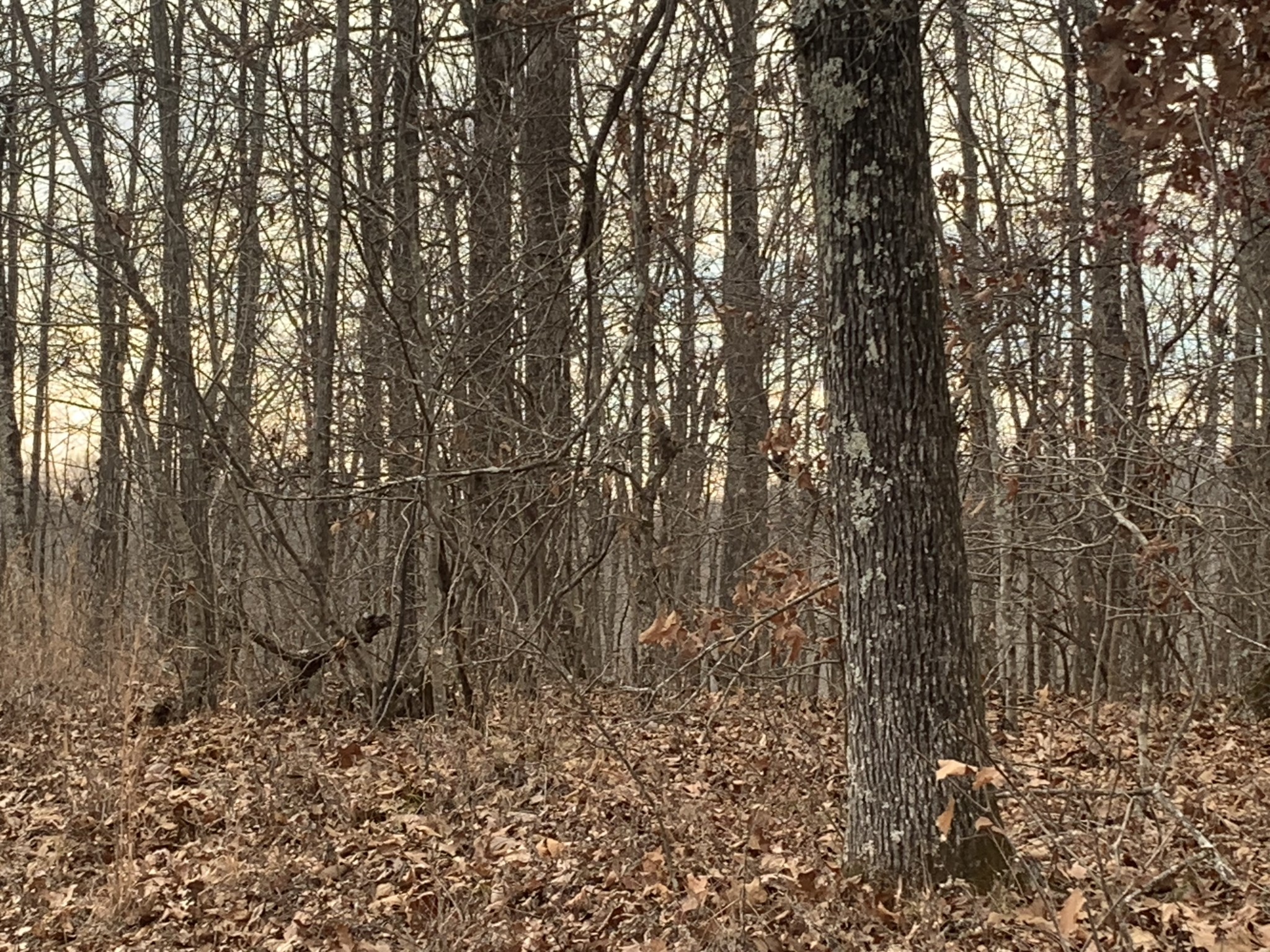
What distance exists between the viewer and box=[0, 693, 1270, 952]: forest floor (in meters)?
3.96

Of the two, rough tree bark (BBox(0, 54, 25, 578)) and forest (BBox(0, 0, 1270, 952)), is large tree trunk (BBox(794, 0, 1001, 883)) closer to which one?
forest (BBox(0, 0, 1270, 952))

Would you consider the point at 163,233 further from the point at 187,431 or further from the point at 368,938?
the point at 368,938

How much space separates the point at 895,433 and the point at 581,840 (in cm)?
240

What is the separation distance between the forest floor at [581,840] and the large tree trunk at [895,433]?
33 cm

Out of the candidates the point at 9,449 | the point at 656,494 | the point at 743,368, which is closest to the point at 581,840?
the point at 656,494

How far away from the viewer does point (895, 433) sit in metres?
4.13

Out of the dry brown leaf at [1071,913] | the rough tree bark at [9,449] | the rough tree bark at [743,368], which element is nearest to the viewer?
the dry brown leaf at [1071,913]

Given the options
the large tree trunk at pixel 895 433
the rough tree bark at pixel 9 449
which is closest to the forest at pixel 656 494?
the large tree trunk at pixel 895 433

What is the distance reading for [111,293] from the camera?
9594mm

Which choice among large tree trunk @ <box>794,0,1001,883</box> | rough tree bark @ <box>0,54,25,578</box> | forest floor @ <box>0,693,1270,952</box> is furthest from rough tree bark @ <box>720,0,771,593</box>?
rough tree bark @ <box>0,54,25,578</box>

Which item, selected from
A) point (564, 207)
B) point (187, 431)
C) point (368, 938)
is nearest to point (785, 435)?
point (368, 938)

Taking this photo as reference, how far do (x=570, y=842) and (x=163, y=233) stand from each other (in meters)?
6.17

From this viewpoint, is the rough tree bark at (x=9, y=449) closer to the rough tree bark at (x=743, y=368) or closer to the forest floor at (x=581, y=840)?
the forest floor at (x=581, y=840)

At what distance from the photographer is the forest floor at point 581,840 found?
3963 millimetres
